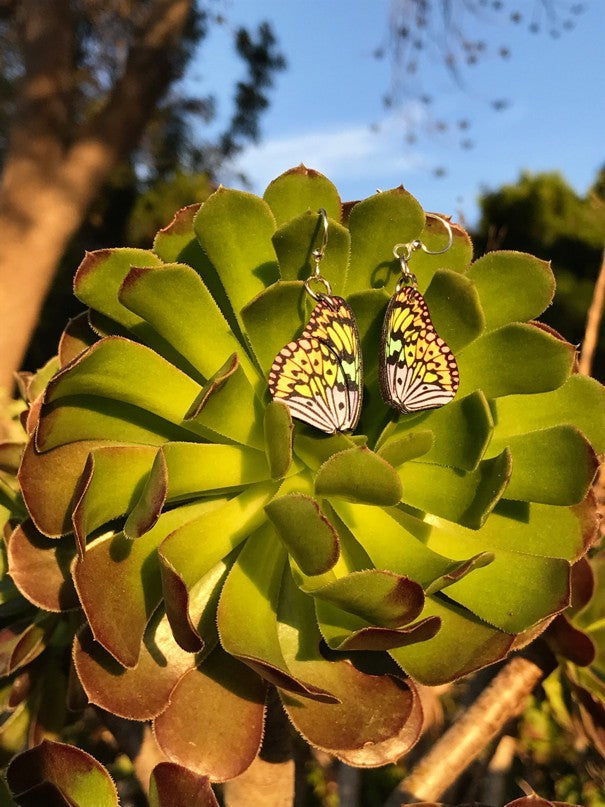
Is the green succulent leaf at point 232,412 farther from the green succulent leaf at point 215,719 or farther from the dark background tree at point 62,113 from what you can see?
the dark background tree at point 62,113

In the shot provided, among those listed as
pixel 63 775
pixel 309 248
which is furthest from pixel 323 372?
pixel 63 775

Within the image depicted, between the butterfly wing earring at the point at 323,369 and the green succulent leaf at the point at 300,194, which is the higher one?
the green succulent leaf at the point at 300,194

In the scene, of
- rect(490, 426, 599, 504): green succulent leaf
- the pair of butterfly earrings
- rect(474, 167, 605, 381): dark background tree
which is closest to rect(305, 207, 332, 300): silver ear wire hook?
the pair of butterfly earrings

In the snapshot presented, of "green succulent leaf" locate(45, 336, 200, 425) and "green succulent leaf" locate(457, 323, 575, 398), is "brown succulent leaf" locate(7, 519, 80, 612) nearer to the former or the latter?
"green succulent leaf" locate(45, 336, 200, 425)

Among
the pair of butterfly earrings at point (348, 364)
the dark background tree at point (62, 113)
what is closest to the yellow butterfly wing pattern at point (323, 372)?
the pair of butterfly earrings at point (348, 364)

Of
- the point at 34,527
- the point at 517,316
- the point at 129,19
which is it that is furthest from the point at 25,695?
the point at 129,19

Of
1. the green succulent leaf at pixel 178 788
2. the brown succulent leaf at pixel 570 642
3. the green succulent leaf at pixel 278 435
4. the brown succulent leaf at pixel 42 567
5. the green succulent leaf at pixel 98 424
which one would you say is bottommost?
the green succulent leaf at pixel 178 788
